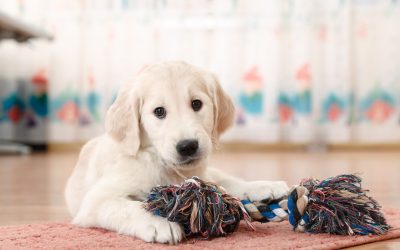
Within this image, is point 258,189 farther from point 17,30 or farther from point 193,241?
point 17,30

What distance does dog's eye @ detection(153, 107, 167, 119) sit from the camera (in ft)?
5.08

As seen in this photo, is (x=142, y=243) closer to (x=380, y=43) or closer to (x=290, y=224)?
(x=290, y=224)

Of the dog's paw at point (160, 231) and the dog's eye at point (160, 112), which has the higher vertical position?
the dog's eye at point (160, 112)

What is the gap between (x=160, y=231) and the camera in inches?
51.7

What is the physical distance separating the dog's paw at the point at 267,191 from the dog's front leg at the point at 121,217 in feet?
0.91

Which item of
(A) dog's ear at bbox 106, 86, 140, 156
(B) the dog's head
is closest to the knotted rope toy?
(B) the dog's head

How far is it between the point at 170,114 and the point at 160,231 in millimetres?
331

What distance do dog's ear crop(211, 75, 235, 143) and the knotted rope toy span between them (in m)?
0.31

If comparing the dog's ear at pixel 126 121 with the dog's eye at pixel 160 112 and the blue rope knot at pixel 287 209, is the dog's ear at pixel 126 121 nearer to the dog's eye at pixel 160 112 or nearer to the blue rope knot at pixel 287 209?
the dog's eye at pixel 160 112

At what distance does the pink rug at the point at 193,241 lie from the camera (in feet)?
4.23

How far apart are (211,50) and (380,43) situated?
1413mm

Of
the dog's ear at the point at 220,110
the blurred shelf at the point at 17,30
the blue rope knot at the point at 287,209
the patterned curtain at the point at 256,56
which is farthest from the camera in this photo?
the patterned curtain at the point at 256,56

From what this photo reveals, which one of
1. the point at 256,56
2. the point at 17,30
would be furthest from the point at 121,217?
the point at 256,56

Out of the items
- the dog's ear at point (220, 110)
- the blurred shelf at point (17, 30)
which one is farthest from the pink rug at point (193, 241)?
the blurred shelf at point (17, 30)
